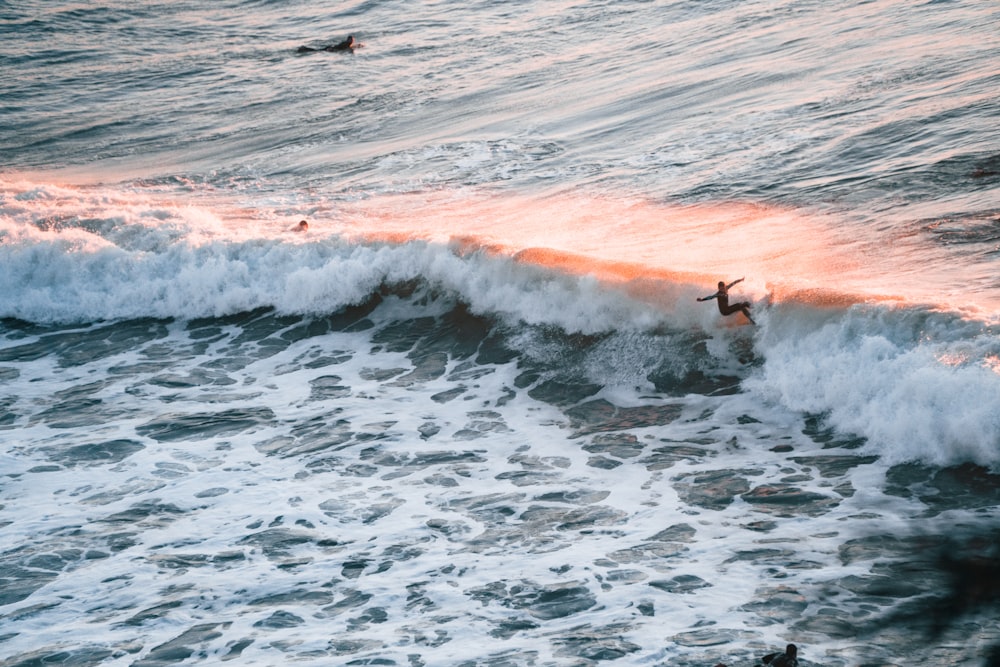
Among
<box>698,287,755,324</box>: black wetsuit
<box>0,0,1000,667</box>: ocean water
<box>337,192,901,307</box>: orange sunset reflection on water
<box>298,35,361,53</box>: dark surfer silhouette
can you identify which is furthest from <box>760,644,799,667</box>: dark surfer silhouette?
<box>298,35,361,53</box>: dark surfer silhouette

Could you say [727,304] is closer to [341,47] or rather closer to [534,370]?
[534,370]

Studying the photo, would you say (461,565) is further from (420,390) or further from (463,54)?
(463,54)

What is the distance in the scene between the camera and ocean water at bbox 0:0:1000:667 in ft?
25.7

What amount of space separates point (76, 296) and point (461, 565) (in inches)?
409

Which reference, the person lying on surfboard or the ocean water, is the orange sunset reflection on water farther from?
the person lying on surfboard

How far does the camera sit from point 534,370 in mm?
12680

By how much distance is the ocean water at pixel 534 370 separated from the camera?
7.84 metres

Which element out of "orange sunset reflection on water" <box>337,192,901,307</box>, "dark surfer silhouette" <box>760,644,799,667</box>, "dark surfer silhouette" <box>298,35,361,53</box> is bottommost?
"dark surfer silhouette" <box>760,644,799,667</box>

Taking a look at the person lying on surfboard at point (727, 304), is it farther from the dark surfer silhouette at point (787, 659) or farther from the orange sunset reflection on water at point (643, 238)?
the dark surfer silhouette at point (787, 659)

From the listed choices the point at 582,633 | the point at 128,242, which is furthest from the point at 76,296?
the point at 582,633

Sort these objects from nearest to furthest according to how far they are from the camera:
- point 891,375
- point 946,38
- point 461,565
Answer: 1. point 461,565
2. point 891,375
3. point 946,38

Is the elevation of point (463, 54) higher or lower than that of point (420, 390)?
higher

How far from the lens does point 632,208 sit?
52.3 feet

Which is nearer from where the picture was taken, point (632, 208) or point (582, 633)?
point (582, 633)
